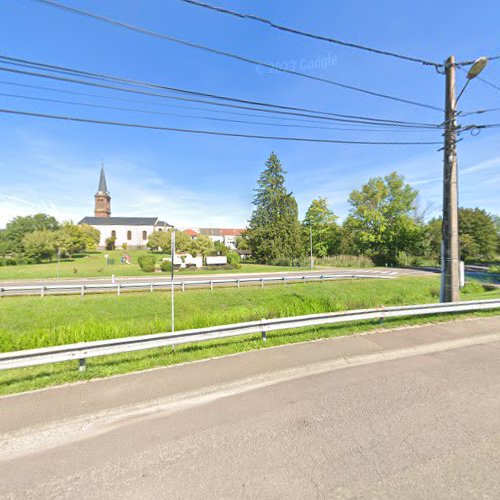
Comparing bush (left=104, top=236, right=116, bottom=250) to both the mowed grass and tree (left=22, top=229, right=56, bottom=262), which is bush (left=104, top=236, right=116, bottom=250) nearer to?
tree (left=22, top=229, right=56, bottom=262)

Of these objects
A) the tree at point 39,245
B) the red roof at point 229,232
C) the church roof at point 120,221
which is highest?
the church roof at point 120,221

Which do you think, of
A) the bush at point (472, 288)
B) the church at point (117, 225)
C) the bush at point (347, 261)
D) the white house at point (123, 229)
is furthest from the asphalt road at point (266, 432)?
the white house at point (123, 229)

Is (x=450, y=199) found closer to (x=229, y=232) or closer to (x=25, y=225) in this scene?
(x=25, y=225)

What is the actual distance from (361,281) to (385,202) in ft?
79.3

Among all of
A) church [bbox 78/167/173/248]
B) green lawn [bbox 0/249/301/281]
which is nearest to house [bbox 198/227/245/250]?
church [bbox 78/167/173/248]

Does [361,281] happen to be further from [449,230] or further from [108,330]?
[108,330]

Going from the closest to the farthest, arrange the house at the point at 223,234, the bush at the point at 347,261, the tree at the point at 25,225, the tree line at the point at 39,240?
the bush at the point at 347,261
the tree line at the point at 39,240
the tree at the point at 25,225
the house at the point at 223,234

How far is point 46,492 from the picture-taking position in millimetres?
2260

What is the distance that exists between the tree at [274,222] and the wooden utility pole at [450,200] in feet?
109

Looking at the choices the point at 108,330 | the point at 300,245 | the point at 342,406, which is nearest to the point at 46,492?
the point at 342,406

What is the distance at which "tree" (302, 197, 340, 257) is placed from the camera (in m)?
48.2

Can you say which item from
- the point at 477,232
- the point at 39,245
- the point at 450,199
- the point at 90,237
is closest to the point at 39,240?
the point at 39,245

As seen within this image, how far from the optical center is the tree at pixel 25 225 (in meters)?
60.0

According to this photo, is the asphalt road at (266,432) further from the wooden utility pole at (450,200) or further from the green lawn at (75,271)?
the green lawn at (75,271)
